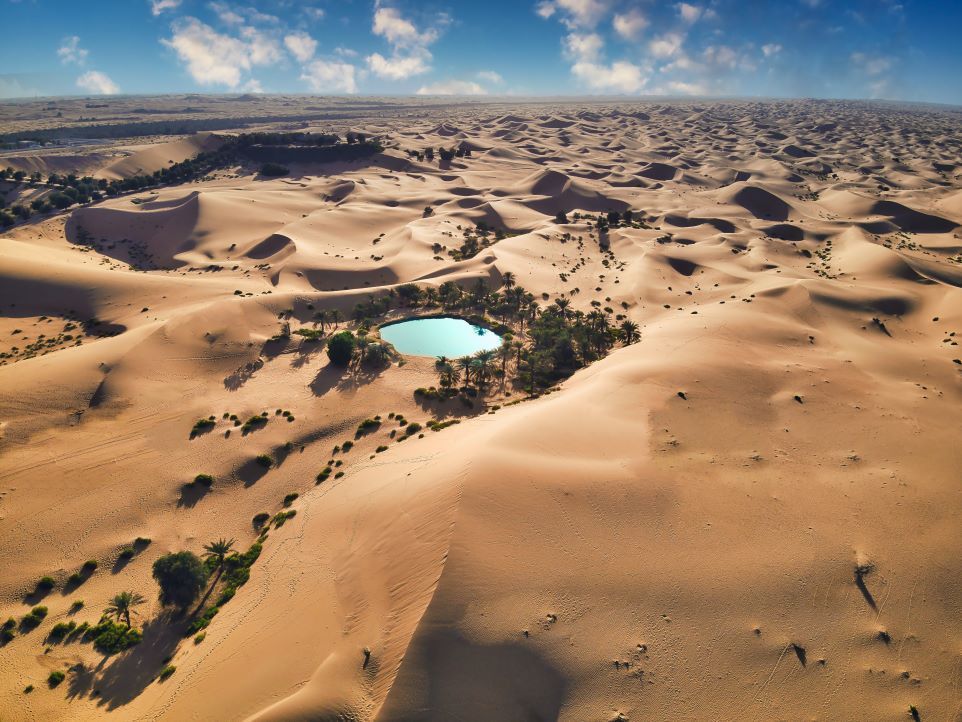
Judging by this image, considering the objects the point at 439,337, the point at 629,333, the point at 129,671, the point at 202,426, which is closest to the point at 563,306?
the point at 629,333

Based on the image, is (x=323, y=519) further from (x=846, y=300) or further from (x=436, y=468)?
(x=846, y=300)

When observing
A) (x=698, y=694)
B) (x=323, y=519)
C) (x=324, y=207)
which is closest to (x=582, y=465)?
(x=698, y=694)

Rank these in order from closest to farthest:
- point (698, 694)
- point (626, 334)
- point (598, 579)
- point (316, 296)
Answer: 1. point (698, 694)
2. point (598, 579)
3. point (626, 334)
4. point (316, 296)

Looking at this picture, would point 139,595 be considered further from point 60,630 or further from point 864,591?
point 864,591

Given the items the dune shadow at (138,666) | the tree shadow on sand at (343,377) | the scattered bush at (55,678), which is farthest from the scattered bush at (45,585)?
the tree shadow on sand at (343,377)

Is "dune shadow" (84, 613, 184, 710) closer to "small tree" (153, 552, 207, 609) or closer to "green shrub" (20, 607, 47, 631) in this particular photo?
"small tree" (153, 552, 207, 609)

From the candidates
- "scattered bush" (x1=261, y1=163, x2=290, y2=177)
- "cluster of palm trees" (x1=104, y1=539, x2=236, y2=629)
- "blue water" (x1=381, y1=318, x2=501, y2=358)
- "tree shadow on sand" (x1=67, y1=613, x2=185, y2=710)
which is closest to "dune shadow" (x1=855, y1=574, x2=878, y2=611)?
"cluster of palm trees" (x1=104, y1=539, x2=236, y2=629)

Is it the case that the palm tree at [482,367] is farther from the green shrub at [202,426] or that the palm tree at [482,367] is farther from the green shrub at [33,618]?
the green shrub at [33,618]
